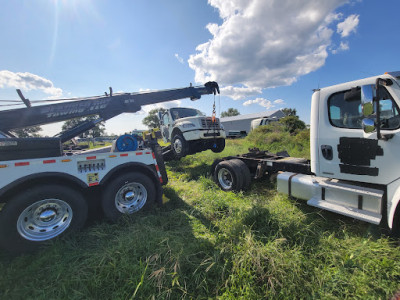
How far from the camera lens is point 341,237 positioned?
8.36 ft

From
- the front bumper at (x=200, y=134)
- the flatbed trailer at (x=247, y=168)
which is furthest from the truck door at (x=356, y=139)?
the front bumper at (x=200, y=134)

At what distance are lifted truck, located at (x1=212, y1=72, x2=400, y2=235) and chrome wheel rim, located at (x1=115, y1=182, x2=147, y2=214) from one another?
285 cm

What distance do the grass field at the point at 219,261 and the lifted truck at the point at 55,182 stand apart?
1.07ft

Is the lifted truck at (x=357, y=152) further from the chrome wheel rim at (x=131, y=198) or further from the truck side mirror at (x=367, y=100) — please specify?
the chrome wheel rim at (x=131, y=198)

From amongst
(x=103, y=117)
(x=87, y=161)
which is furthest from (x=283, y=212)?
(x=103, y=117)

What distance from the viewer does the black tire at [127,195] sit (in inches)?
123

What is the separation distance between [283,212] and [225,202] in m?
1.08

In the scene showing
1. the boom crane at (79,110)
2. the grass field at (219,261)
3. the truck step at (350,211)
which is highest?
the boom crane at (79,110)

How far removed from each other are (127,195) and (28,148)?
1.68 metres

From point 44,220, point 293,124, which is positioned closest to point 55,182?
point 44,220

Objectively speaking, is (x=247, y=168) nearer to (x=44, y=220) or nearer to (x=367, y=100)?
(x=367, y=100)

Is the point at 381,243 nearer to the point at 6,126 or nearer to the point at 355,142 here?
the point at 355,142

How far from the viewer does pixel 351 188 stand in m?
2.59

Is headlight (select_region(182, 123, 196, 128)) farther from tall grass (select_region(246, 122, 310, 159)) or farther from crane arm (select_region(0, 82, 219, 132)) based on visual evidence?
tall grass (select_region(246, 122, 310, 159))
